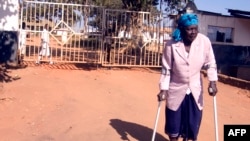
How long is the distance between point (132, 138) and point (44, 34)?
25.1ft

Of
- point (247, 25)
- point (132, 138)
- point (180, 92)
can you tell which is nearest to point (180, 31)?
point (180, 92)

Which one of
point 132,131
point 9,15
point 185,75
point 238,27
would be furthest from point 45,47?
point 238,27

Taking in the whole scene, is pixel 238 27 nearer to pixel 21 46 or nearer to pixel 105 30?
pixel 105 30

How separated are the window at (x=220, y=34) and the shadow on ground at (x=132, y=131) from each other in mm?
12570

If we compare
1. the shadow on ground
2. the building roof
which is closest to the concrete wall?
the building roof

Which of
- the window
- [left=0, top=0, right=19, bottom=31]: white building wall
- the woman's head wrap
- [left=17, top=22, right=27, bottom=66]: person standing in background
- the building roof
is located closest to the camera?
the woman's head wrap

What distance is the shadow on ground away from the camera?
19.0 ft

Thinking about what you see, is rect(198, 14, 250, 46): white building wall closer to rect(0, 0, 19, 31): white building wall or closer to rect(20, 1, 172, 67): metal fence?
rect(20, 1, 172, 67): metal fence

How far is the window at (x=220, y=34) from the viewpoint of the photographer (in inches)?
722
